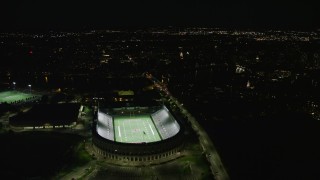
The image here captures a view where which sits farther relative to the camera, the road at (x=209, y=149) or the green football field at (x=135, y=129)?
the green football field at (x=135, y=129)

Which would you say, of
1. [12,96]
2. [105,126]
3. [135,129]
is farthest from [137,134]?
[12,96]

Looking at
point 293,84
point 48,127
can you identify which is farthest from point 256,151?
point 293,84

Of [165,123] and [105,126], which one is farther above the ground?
[105,126]

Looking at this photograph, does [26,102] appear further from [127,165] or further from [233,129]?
[233,129]

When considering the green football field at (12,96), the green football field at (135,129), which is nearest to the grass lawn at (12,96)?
the green football field at (12,96)

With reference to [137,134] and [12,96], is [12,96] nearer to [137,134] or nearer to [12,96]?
[12,96]

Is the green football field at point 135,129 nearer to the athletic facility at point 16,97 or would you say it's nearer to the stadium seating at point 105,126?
the stadium seating at point 105,126
